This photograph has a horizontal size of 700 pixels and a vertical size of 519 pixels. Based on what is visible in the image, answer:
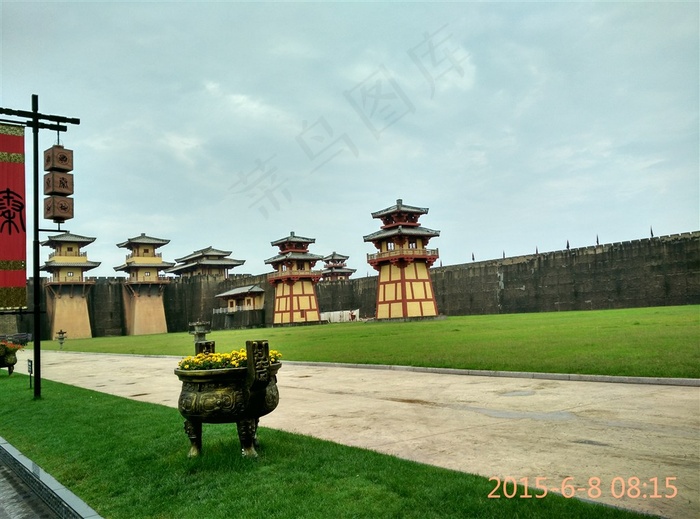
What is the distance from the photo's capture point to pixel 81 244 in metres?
57.6

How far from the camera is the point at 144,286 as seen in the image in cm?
6022

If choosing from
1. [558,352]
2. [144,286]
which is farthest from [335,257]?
[558,352]

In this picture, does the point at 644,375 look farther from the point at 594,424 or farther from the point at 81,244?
the point at 81,244

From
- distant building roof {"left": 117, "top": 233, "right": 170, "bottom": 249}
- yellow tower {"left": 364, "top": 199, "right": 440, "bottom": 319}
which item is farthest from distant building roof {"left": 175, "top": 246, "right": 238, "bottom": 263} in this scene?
yellow tower {"left": 364, "top": 199, "right": 440, "bottom": 319}

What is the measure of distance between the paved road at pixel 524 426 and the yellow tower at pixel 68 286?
4787cm

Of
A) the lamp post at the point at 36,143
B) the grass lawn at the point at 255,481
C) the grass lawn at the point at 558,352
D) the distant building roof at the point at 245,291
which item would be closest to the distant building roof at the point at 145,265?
the distant building roof at the point at 245,291

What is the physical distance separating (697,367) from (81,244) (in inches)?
2302

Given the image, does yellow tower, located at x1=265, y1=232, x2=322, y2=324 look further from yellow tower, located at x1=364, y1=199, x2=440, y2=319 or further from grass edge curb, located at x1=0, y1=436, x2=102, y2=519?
grass edge curb, located at x1=0, y1=436, x2=102, y2=519

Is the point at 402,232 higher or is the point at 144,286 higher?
the point at 402,232

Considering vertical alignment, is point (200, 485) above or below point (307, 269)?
below

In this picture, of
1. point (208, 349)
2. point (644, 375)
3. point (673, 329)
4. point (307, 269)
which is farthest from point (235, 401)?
point (307, 269)

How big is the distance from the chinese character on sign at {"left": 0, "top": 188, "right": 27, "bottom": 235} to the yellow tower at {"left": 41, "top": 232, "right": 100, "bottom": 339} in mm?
47577

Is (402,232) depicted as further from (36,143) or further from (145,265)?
(36,143)

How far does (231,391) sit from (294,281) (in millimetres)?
50586
